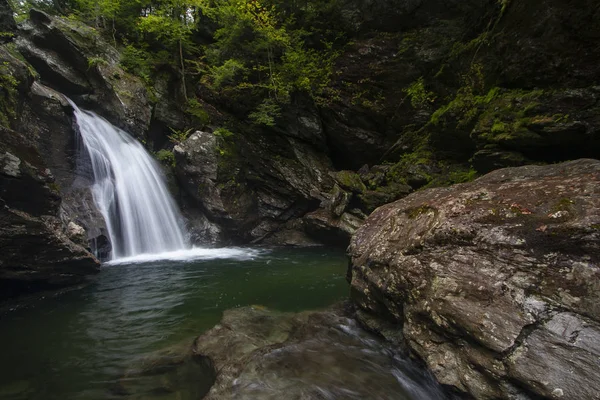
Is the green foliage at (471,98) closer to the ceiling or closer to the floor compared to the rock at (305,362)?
closer to the ceiling

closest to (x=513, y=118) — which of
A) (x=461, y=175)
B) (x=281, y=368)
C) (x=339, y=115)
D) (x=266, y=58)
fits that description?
(x=461, y=175)

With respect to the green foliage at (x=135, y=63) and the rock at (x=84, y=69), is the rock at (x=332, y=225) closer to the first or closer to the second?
the rock at (x=84, y=69)

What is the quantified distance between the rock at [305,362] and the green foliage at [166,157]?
35.8 ft

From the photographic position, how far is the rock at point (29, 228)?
6.60 meters

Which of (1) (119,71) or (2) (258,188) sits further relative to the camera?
(2) (258,188)

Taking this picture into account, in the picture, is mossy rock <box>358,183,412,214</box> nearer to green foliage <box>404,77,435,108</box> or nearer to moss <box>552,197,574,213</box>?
green foliage <box>404,77,435,108</box>

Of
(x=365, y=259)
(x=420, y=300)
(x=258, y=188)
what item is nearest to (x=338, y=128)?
(x=258, y=188)

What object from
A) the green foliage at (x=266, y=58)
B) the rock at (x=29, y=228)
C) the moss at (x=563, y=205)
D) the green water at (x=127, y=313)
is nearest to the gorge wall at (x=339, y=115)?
the green foliage at (x=266, y=58)

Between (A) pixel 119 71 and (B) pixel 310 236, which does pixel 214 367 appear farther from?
(A) pixel 119 71

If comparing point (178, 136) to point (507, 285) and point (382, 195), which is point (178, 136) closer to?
point (382, 195)

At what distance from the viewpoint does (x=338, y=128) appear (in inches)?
625

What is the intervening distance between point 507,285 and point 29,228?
9462 mm

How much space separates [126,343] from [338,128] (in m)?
13.3

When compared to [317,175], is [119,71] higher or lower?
higher
